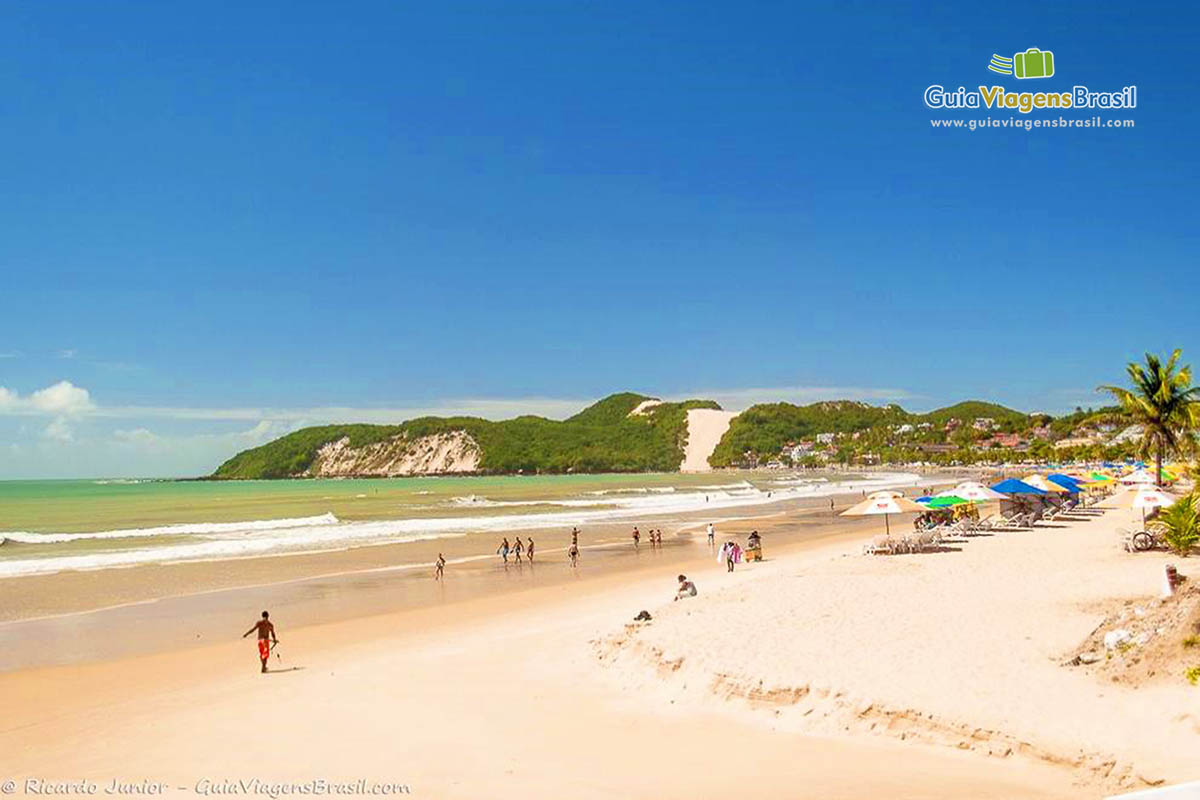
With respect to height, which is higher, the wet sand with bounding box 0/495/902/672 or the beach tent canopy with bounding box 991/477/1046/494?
the beach tent canopy with bounding box 991/477/1046/494

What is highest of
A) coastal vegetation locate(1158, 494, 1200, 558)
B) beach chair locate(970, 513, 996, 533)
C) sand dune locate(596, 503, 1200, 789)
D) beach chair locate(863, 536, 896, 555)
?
coastal vegetation locate(1158, 494, 1200, 558)

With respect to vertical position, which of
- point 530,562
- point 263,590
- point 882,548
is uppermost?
point 882,548

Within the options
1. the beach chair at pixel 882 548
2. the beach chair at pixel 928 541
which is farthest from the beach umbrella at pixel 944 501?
the beach chair at pixel 882 548

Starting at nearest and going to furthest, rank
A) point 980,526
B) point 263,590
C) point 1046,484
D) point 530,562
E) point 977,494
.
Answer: point 263,590 < point 977,494 < point 980,526 < point 530,562 < point 1046,484

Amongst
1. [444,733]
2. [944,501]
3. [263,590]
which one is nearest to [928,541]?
[944,501]

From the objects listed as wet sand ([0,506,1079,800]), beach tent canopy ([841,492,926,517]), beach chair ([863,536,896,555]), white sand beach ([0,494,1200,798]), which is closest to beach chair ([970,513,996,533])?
beach tent canopy ([841,492,926,517])

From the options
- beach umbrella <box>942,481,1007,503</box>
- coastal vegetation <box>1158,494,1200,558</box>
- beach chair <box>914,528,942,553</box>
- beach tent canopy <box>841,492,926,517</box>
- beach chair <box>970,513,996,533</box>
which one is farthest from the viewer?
beach chair <box>970,513,996,533</box>

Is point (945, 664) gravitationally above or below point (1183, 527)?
below

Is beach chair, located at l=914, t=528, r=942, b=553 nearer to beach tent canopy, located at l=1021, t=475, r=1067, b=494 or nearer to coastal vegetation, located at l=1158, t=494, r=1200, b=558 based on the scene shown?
coastal vegetation, located at l=1158, t=494, r=1200, b=558

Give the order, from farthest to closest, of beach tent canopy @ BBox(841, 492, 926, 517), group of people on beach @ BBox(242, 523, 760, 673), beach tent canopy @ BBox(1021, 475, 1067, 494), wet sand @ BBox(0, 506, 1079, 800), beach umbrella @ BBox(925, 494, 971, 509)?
1. beach tent canopy @ BBox(1021, 475, 1067, 494)
2. beach umbrella @ BBox(925, 494, 971, 509)
3. beach tent canopy @ BBox(841, 492, 926, 517)
4. group of people on beach @ BBox(242, 523, 760, 673)
5. wet sand @ BBox(0, 506, 1079, 800)

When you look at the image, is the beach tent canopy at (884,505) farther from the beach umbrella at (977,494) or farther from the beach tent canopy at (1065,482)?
the beach tent canopy at (1065,482)

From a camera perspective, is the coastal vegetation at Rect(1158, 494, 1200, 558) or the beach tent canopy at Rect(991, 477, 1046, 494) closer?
the coastal vegetation at Rect(1158, 494, 1200, 558)

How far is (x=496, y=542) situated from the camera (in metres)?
34.6

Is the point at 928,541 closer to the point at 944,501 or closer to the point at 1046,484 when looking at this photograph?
the point at 944,501
